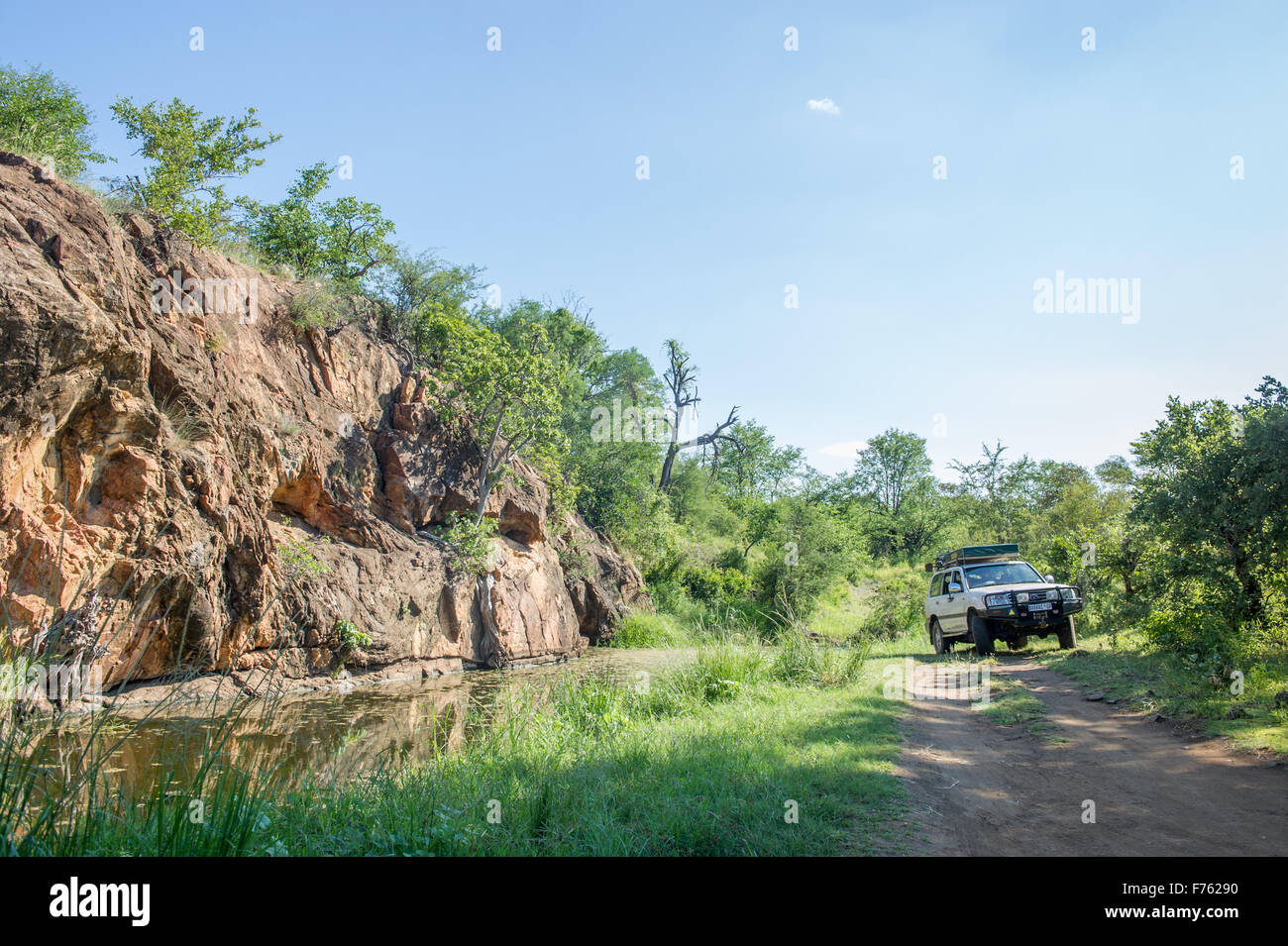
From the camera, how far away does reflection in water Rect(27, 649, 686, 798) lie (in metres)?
3.86

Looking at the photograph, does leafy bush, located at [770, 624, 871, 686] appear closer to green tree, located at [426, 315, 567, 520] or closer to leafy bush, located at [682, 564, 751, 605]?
green tree, located at [426, 315, 567, 520]

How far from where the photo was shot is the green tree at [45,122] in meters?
15.4

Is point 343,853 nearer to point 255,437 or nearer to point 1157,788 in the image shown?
point 1157,788

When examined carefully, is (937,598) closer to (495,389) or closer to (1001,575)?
(1001,575)

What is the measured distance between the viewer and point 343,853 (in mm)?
4238

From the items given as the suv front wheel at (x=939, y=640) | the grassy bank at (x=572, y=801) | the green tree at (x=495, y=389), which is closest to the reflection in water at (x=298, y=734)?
the grassy bank at (x=572, y=801)

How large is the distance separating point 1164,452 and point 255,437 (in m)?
18.7

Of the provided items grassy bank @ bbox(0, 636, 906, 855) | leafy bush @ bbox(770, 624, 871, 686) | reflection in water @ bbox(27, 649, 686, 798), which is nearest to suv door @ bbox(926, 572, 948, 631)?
leafy bush @ bbox(770, 624, 871, 686)

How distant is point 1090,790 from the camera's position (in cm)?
623

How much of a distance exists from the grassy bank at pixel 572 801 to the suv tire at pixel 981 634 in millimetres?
7184

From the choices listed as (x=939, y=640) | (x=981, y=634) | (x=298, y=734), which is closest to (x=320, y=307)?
(x=298, y=734)

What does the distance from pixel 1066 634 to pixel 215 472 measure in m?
18.8

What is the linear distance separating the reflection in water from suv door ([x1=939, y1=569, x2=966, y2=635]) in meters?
6.98

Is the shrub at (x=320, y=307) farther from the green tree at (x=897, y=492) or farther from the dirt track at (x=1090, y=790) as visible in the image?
the green tree at (x=897, y=492)
